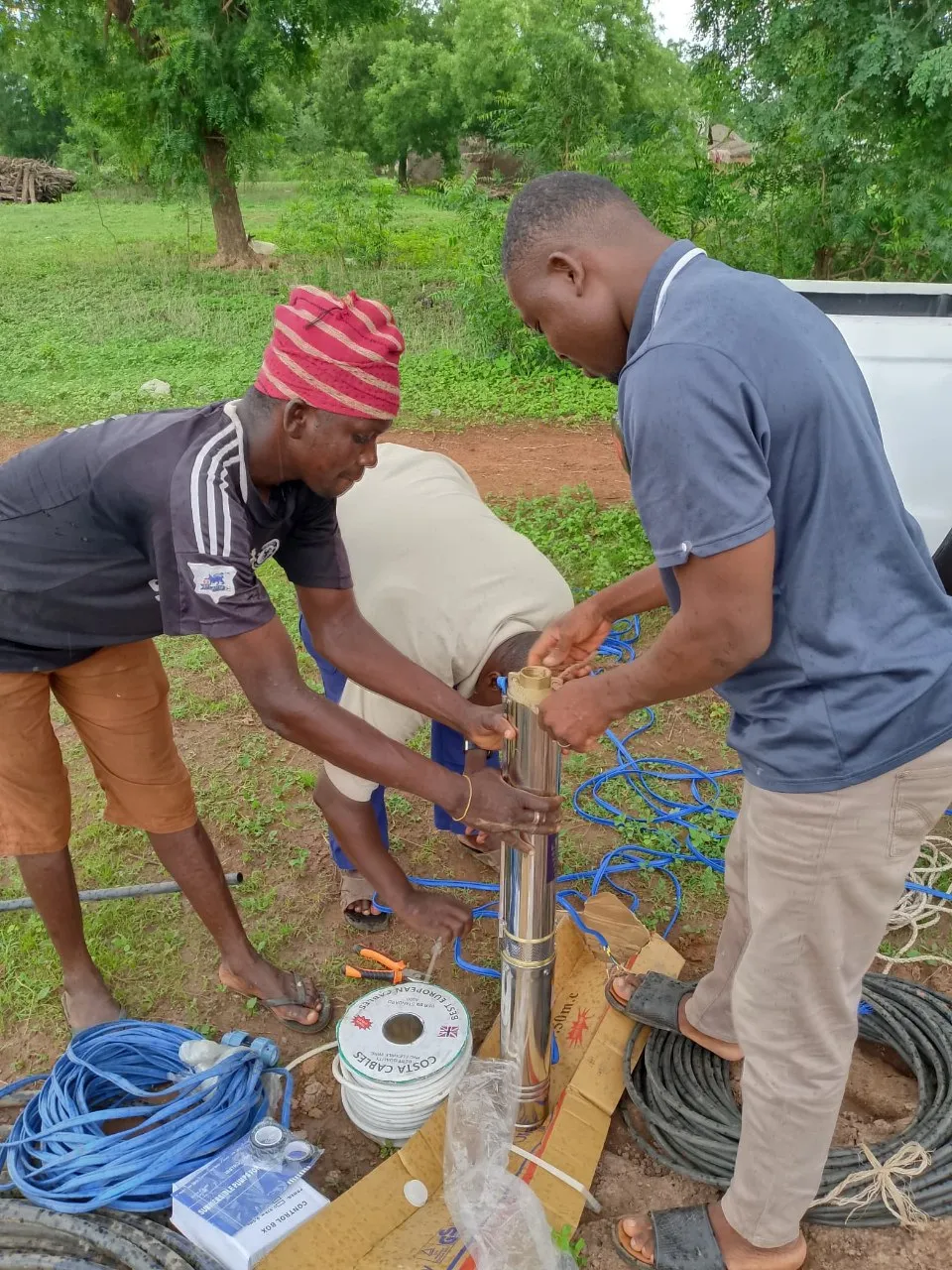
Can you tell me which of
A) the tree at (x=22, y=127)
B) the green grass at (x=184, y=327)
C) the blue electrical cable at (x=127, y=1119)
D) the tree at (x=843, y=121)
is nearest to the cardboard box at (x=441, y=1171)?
the blue electrical cable at (x=127, y=1119)

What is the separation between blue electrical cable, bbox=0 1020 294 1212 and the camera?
2.37m

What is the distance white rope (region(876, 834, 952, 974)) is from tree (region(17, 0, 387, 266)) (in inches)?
550

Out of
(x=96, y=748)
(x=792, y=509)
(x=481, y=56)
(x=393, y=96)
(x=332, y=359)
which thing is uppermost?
(x=481, y=56)

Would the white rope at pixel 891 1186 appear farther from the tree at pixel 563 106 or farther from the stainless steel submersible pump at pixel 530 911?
the tree at pixel 563 106

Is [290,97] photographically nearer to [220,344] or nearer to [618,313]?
[220,344]

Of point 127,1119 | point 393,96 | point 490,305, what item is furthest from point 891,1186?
point 393,96

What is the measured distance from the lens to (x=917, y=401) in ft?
12.7

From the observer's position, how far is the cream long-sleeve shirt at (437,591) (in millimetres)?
2758

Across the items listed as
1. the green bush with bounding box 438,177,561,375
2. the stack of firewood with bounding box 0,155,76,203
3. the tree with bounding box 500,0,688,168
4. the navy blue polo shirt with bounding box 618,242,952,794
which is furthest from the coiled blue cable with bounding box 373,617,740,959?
the stack of firewood with bounding box 0,155,76,203

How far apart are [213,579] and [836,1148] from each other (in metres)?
2.11

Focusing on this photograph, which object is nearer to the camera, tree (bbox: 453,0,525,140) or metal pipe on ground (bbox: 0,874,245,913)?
metal pipe on ground (bbox: 0,874,245,913)

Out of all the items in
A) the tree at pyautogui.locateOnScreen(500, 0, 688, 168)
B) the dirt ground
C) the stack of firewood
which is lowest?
the dirt ground

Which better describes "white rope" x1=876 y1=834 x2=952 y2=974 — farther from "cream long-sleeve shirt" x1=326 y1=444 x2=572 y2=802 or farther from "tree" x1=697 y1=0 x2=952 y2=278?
"tree" x1=697 y1=0 x2=952 y2=278

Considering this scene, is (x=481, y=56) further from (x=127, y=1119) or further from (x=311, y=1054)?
(x=127, y=1119)
